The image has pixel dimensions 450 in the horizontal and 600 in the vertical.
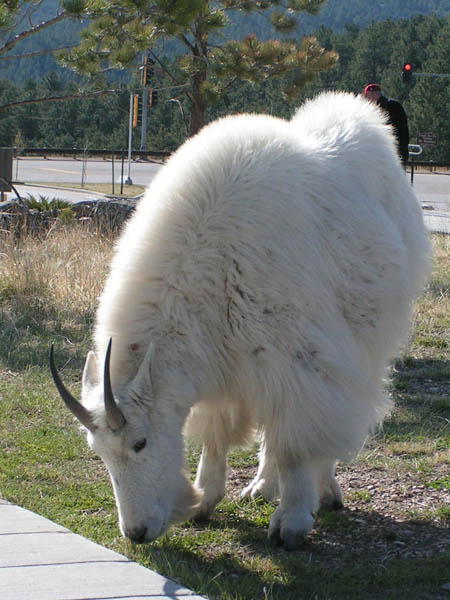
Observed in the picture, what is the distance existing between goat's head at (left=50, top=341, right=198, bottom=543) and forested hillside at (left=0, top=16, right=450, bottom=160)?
43.2 metres

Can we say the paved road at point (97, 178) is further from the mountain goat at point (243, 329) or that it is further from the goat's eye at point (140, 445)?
the goat's eye at point (140, 445)

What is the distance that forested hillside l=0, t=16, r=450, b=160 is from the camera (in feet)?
155

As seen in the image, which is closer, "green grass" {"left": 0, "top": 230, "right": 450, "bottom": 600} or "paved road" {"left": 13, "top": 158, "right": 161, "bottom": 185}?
"green grass" {"left": 0, "top": 230, "right": 450, "bottom": 600}

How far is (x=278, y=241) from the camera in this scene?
383 centimetres

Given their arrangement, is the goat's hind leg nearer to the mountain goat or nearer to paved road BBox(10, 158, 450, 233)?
the mountain goat

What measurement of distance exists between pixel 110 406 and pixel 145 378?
0.24m

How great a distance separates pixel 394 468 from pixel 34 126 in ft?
187

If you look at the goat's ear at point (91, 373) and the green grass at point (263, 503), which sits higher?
the goat's ear at point (91, 373)

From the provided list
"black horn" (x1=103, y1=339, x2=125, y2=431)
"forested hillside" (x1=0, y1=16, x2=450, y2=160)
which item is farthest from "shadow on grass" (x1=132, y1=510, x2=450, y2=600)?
"forested hillside" (x1=0, y1=16, x2=450, y2=160)

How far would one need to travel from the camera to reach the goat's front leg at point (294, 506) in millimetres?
3750

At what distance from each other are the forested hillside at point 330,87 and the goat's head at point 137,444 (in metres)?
43.2

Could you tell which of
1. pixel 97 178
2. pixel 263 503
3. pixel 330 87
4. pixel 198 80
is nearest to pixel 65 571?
pixel 263 503

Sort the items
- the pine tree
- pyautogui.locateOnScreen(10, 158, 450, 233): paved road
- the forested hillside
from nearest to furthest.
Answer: the pine tree
pyautogui.locateOnScreen(10, 158, 450, 233): paved road
the forested hillside

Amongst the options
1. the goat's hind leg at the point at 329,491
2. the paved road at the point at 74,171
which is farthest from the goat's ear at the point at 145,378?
the paved road at the point at 74,171
